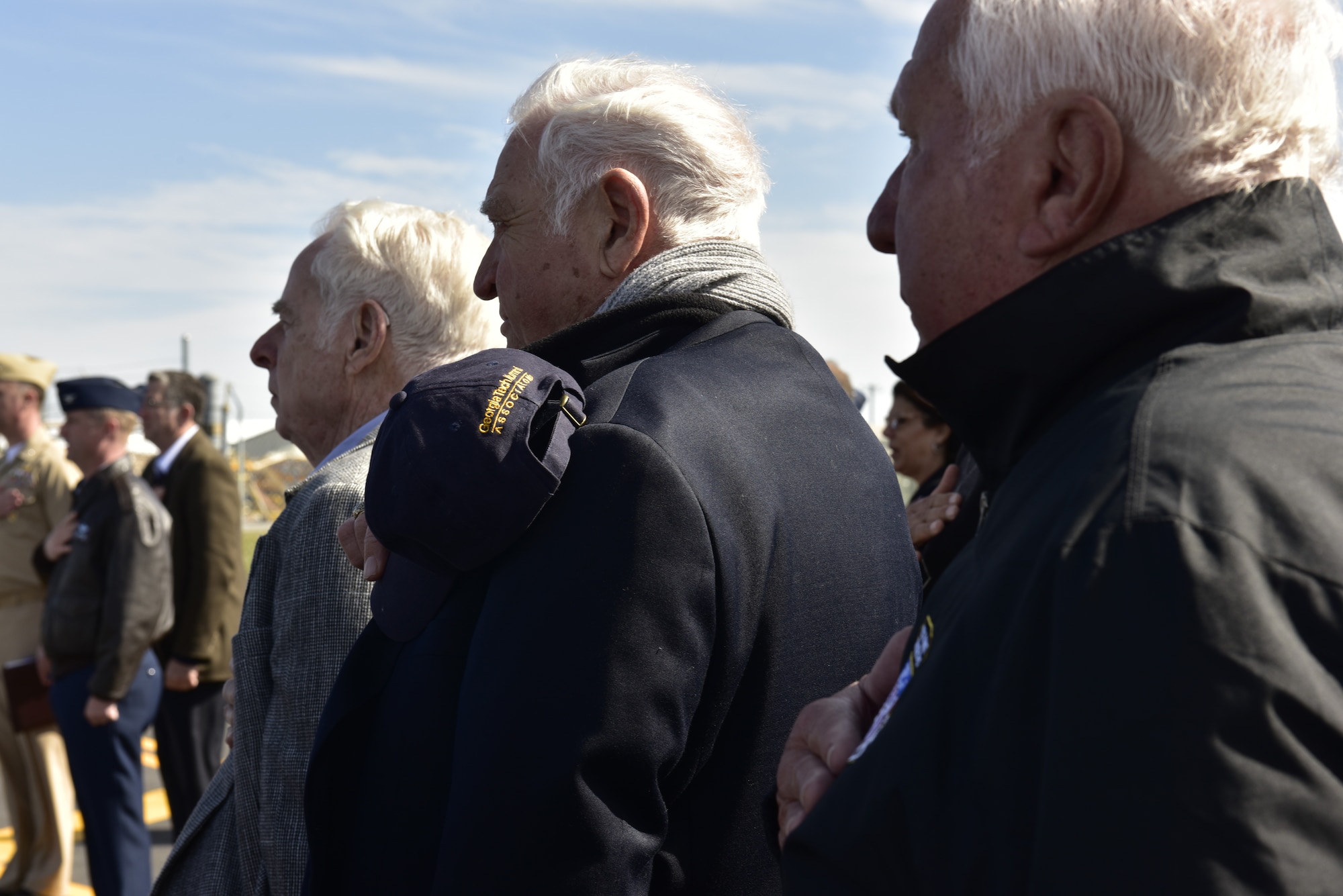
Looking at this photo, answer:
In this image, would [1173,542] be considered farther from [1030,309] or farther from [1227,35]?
[1227,35]

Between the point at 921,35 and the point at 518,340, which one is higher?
the point at 921,35

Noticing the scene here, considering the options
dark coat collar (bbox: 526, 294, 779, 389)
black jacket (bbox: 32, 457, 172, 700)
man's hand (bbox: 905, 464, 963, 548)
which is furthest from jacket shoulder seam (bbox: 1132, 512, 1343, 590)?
black jacket (bbox: 32, 457, 172, 700)

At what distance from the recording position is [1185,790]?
2.49 feet

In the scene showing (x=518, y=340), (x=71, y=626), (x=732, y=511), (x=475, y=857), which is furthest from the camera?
(x=71, y=626)

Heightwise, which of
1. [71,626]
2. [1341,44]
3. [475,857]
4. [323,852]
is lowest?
[71,626]

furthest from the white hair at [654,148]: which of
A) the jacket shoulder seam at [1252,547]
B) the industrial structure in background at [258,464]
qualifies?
the industrial structure in background at [258,464]

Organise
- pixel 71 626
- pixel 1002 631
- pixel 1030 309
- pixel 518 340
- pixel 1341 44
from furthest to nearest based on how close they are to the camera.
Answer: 1. pixel 71 626
2. pixel 518 340
3. pixel 1341 44
4. pixel 1030 309
5. pixel 1002 631

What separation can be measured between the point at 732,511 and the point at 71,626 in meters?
4.62

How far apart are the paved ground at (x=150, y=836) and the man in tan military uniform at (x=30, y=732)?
15 cm

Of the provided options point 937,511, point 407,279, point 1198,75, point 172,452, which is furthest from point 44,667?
point 1198,75

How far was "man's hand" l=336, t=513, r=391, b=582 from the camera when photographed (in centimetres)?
169

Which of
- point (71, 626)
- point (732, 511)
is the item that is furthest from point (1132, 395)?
point (71, 626)

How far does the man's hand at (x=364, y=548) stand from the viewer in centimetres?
169

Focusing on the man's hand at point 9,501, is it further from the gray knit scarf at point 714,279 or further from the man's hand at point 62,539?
the gray knit scarf at point 714,279
